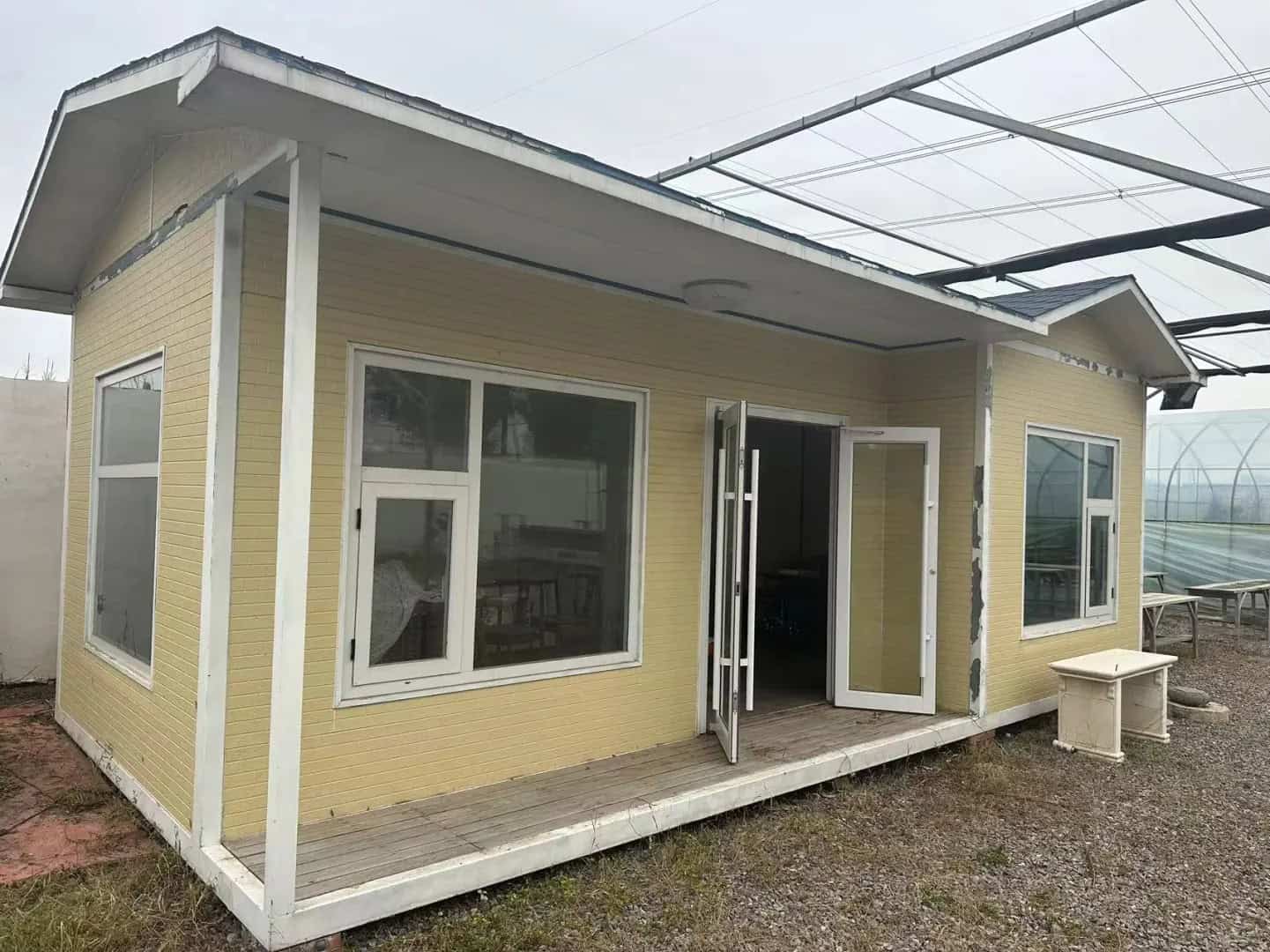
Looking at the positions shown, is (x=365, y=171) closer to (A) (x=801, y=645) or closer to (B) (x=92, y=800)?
(B) (x=92, y=800)

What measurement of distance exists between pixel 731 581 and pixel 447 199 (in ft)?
7.71

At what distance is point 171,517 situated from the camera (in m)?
3.72

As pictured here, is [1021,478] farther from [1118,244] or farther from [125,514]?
[125,514]

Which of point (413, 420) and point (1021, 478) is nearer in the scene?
point (413, 420)

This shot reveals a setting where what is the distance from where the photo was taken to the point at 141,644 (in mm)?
4078

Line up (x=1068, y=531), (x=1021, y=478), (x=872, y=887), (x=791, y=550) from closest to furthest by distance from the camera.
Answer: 1. (x=872, y=887)
2. (x=1021, y=478)
3. (x=1068, y=531)
4. (x=791, y=550)

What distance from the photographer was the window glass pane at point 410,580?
3.74 meters

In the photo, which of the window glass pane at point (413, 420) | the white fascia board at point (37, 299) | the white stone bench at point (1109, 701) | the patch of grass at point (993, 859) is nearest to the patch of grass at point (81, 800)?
the window glass pane at point (413, 420)

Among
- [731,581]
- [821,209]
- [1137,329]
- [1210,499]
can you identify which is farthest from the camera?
[1210,499]

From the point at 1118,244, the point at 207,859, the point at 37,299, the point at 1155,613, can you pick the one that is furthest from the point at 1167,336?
the point at 37,299

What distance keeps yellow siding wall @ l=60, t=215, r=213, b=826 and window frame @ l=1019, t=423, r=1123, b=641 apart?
16.4 feet

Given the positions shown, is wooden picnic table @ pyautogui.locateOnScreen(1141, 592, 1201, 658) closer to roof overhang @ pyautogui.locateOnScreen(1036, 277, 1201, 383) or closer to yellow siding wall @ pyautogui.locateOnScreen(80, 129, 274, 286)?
roof overhang @ pyautogui.locateOnScreen(1036, 277, 1201, 383)

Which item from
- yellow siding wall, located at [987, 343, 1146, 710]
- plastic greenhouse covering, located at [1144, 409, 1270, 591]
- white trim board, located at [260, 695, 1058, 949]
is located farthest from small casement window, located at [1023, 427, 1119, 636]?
plastic greenhouse covering, located at [1144, 409, 1270, 591]

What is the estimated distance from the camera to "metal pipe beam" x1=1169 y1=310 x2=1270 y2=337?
386 inches
